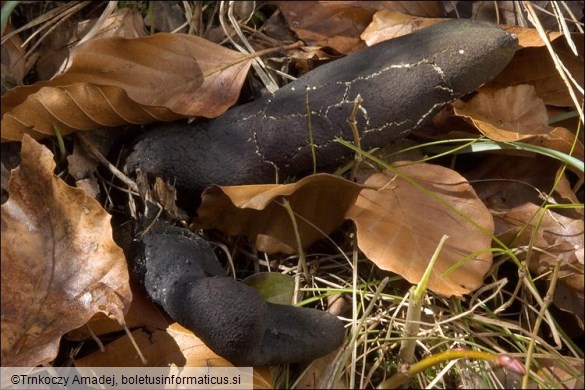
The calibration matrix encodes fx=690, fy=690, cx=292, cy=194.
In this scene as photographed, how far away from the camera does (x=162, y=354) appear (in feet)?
4.19

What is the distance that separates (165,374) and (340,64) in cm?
77

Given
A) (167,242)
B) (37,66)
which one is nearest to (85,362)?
(167,242)

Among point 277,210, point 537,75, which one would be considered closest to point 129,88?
point 277,210

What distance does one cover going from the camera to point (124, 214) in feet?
4.96

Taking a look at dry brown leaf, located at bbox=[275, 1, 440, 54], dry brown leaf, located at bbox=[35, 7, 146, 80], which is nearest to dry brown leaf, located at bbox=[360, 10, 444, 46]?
dry brown leaf, located at bbox=[275, 1, 440, 54]

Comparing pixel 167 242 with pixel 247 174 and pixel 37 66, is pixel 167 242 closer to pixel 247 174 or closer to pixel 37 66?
pixel 247 174

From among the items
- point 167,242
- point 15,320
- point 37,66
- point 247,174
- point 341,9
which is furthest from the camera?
point 341,9

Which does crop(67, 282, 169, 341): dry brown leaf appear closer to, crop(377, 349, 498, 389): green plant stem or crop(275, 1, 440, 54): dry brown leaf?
crop(377, 349, 498, 389): green plant stem

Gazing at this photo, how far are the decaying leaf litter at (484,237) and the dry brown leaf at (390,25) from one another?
0.76ft

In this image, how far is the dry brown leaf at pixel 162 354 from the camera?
4.14ft

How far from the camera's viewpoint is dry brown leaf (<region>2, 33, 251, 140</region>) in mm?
1414

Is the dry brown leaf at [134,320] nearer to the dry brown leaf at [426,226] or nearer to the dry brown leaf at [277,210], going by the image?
the dry brown leaf at [277,210]

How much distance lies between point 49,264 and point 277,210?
0.46 m

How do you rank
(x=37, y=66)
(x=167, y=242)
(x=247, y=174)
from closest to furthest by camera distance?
(x=167, y=242) < (x=247, y=174) < (x=37, y=66)
